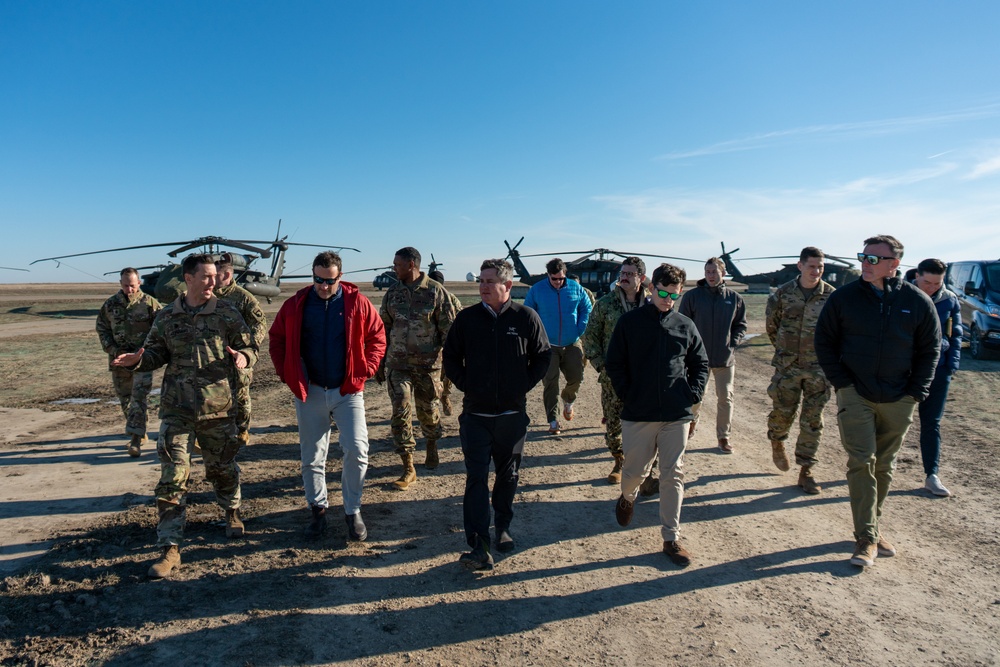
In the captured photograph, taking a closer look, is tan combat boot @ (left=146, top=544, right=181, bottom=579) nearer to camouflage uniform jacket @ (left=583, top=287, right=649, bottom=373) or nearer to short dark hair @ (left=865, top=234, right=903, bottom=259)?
camouflage uniform jacket @ (left=583, top=287, right=649, bottom=373)

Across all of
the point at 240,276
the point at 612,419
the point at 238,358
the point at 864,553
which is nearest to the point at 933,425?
the point at 864,553

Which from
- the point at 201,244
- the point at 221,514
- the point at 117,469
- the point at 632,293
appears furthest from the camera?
the point at 201,244

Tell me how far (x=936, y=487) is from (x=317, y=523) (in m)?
5.44

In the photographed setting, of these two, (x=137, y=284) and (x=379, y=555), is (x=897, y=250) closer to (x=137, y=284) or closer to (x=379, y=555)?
(x=379, y=555)

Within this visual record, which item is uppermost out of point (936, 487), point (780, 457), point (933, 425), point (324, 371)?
point (324, 371)

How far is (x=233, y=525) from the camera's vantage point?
4547 millimetres

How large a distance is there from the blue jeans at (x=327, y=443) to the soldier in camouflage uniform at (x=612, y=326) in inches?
94.3

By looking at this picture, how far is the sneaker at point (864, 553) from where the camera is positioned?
13.1ft

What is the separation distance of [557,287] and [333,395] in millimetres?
3466

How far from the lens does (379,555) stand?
430 cm

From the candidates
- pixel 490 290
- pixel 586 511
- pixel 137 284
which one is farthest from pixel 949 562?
pixel 137 284

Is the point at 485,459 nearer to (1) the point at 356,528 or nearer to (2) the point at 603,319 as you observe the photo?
(1) the point at 356,528

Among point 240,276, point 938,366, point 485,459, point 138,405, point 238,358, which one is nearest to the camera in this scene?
point 485,459

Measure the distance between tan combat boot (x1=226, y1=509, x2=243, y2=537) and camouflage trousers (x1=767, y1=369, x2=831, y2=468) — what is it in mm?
4909
